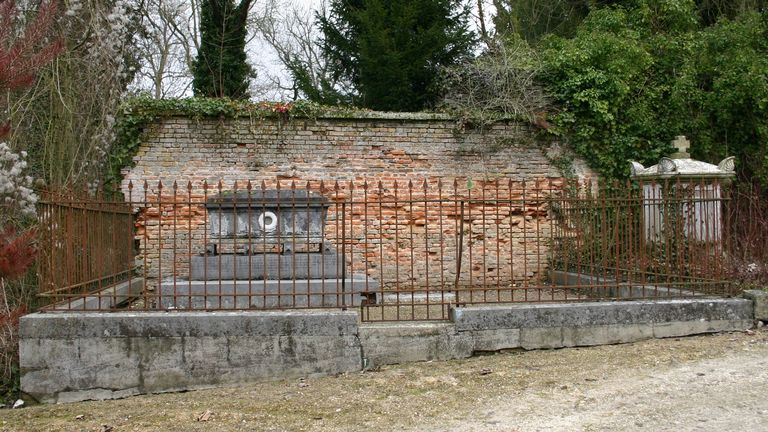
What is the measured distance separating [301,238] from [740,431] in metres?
5.16

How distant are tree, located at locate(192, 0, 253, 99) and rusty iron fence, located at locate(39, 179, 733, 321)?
4.04 meters

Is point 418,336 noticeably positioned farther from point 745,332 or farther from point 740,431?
point 745,332

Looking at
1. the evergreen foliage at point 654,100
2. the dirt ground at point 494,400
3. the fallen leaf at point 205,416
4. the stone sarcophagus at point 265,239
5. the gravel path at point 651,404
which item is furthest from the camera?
the evergreen foliage at point 654,100

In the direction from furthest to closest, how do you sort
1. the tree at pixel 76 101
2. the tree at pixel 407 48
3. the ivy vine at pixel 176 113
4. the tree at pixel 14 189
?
the tree at pixel 407 48 < the ivy vine at pixel 176 113 < the tree at pixel 76 101 < the tree at pixel 14 189

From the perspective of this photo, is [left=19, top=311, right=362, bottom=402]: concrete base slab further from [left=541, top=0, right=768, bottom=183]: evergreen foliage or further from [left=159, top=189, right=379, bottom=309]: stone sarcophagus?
[left=541, top=0, right=768, bottom=183]: evergreen foliage

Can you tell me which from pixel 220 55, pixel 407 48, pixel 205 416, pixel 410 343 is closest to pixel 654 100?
pixel 407 48

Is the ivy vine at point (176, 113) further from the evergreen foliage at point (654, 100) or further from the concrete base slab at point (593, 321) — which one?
the concrete base slab at point (593, 321)

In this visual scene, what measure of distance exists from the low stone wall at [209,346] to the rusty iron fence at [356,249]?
0.24m

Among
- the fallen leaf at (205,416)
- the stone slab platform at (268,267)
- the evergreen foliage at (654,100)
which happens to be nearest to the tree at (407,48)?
the evergreen foliage at (654,100)

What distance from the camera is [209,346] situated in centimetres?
519

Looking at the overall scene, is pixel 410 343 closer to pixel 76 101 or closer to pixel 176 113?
pixel 76 101

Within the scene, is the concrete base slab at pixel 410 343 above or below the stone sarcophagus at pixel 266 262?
below

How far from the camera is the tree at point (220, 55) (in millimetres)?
13227

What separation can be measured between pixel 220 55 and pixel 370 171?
5121 millimetres
